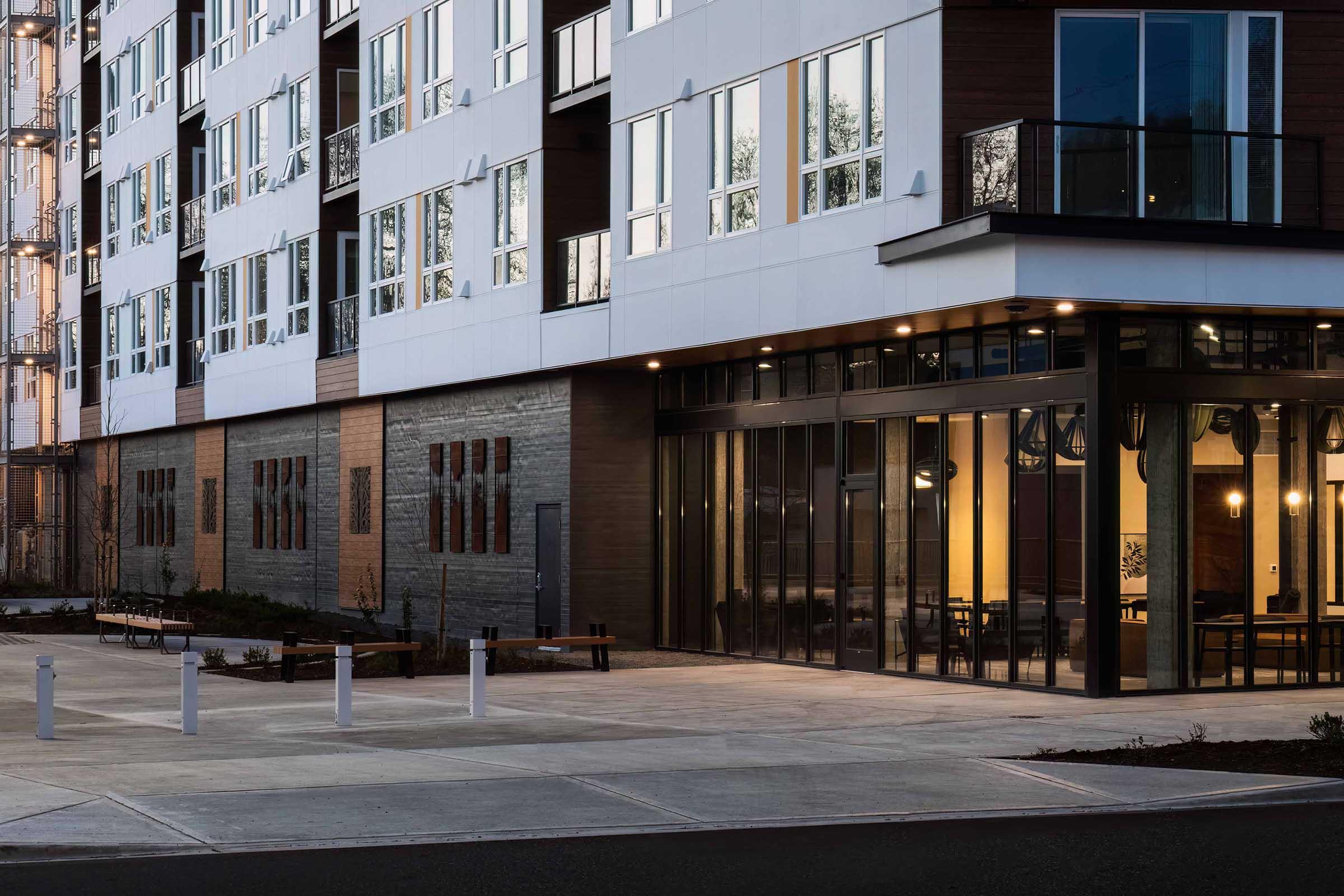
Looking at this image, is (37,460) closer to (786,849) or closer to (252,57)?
Answer: (252,57)

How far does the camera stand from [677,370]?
28.5 m

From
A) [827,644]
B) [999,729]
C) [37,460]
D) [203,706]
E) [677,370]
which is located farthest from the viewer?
[37,460]

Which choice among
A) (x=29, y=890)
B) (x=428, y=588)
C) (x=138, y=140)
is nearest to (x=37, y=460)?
(x=138, y=140)

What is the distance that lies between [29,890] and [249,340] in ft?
108

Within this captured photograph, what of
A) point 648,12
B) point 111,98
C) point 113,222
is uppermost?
point 111,98

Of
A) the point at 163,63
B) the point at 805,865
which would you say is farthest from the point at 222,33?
the point at 805,865

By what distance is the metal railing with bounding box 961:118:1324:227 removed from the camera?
20.0 metres

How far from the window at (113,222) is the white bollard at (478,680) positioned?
36158 mm

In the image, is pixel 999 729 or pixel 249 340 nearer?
pixel 999 729

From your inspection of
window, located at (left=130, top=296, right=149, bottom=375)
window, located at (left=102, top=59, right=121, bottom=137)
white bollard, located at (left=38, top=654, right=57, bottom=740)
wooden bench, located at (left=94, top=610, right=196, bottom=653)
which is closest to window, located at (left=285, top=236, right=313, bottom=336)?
wooden bench, located at (left=94, top=610, right=196, bottom=653)

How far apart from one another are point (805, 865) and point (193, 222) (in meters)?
38.5

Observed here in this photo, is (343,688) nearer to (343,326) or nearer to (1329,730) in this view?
(1329,730)

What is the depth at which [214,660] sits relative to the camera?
83.6ft

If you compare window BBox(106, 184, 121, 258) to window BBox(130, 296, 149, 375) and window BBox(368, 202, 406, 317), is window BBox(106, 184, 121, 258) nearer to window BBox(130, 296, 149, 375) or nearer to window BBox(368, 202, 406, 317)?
window BBox(130, 296, 149, 375)
